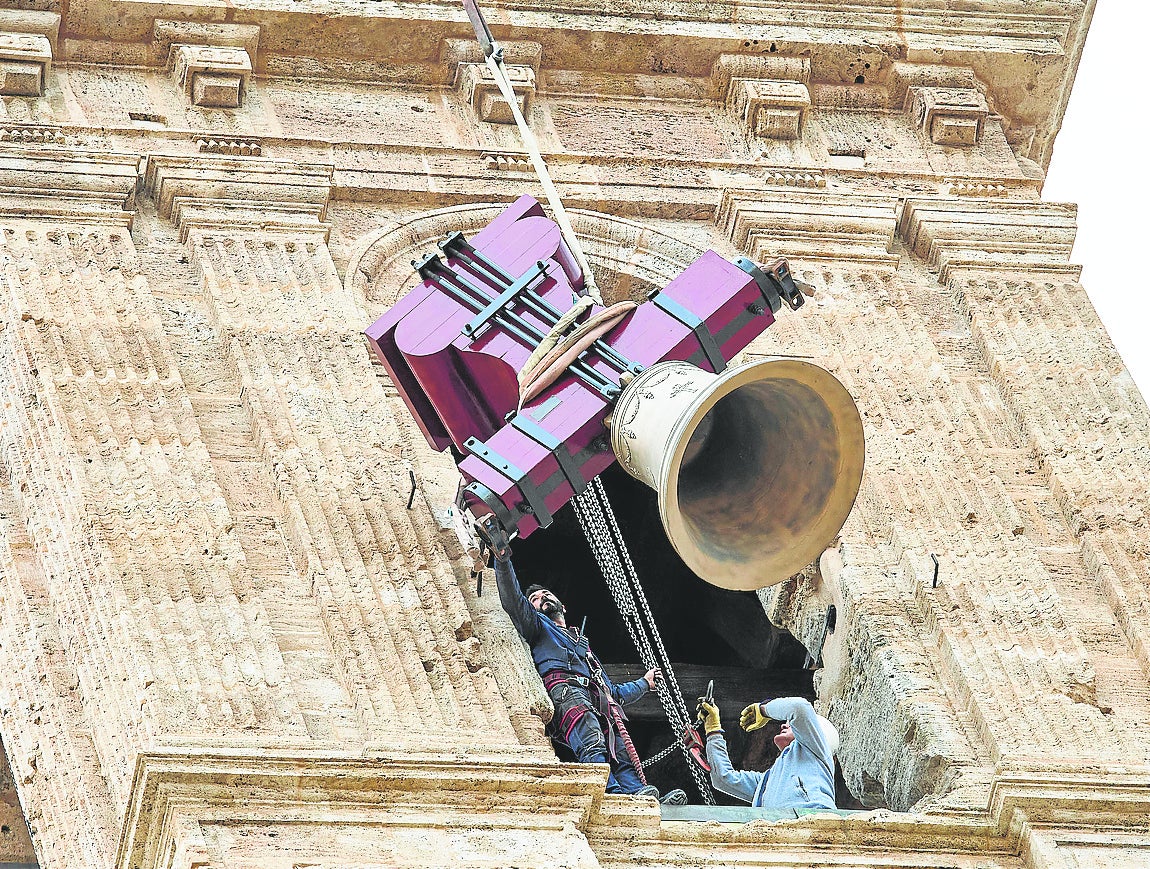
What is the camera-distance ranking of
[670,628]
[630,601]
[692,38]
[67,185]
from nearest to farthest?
[67,185] → [630,601] → [670,628] → [692,38]

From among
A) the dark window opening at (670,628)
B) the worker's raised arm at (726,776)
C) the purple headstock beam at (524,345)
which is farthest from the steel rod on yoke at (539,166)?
the dark window opening at (670,628)

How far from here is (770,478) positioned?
577 inches

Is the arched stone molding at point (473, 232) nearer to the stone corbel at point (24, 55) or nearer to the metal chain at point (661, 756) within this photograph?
the stone corbel at point (24, 55)

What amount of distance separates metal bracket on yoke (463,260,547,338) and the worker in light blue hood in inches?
84.9

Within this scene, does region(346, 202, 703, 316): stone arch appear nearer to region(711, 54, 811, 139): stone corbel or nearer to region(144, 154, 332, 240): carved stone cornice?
region(144, 154, 332, 240): carved stone cornice

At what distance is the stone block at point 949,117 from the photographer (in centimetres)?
1962

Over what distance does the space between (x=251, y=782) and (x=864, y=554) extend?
3.74m

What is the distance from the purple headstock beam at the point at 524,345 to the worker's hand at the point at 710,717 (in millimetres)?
1638

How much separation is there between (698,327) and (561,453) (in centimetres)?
87

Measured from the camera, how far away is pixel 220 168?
17891 millimetres

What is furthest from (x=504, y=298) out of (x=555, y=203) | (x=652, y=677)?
(x=652, y=677)

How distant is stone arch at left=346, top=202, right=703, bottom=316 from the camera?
17969mm

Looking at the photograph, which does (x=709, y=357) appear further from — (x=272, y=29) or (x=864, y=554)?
(x=272, y=29)

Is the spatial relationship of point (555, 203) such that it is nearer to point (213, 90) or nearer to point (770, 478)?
point (770, 478)
